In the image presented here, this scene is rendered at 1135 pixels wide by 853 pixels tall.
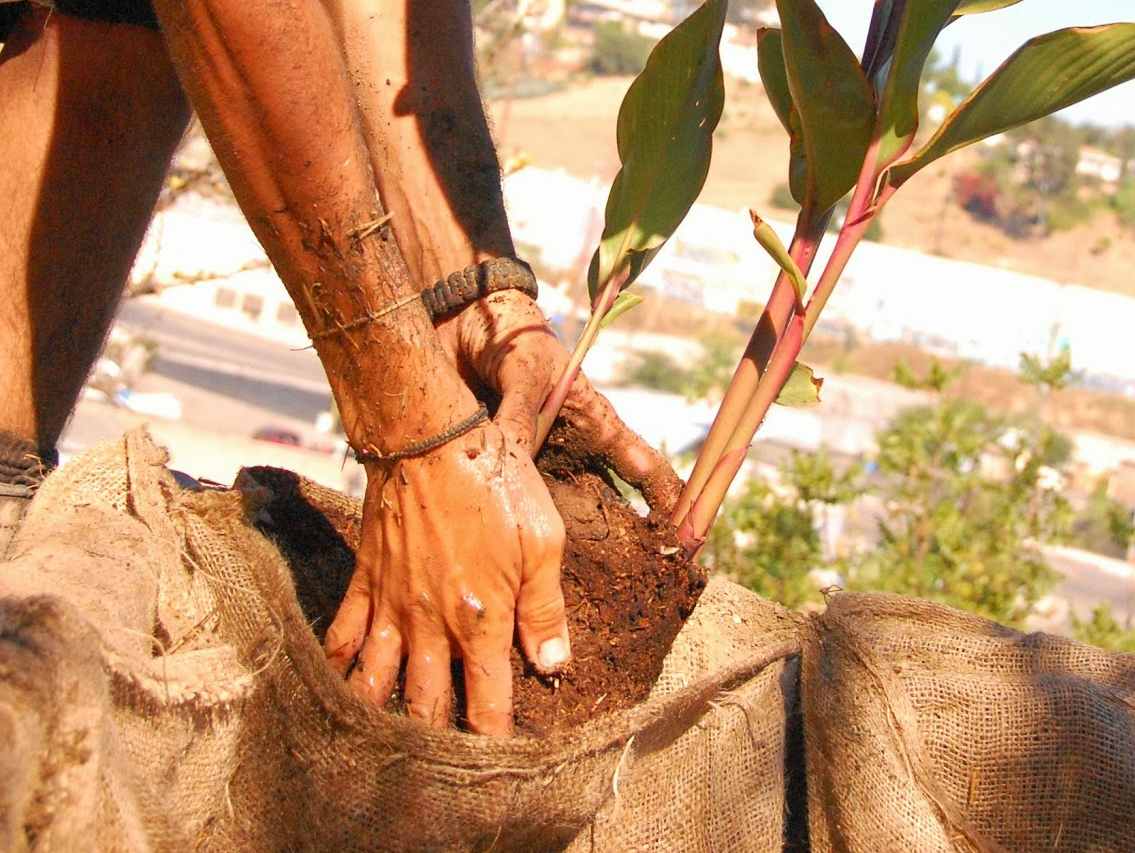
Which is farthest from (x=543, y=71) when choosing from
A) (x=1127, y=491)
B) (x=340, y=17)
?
(x=340, y=17)

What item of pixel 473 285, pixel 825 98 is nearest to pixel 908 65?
pixel 825 98

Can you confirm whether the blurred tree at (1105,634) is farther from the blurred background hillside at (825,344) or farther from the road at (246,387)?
the road at (246,387)

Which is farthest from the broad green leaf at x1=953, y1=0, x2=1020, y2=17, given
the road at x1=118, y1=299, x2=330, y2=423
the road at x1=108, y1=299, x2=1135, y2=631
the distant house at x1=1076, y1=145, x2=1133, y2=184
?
the distant house at x1=1076, y1=145, x2=1133, y2=184

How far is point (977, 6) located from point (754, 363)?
49 cm

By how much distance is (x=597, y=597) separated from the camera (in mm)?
1451

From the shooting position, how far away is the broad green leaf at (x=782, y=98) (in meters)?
1.56

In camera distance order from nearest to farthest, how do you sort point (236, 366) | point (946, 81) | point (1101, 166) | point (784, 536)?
point (784, 536), point (236, 366), point (946, 81), point (1101, 166)

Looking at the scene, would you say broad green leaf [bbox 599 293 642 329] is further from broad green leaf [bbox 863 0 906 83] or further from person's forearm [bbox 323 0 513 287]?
broad green leaf [bbox 863 0 906 83]

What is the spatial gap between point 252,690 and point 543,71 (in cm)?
5919

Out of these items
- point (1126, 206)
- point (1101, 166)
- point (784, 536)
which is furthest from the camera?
point (1101, 166)

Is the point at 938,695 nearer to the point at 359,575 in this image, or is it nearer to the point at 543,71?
the point at 359,575

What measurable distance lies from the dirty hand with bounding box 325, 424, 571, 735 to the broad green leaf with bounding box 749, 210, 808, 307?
345 millimetres

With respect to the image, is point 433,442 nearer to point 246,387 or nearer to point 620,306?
point 620,306

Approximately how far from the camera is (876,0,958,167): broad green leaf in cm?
139
